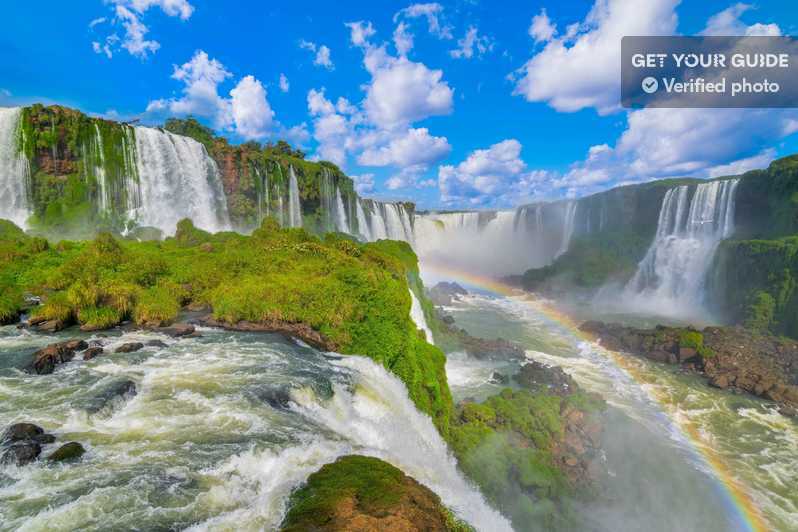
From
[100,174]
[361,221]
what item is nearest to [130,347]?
[100,174]

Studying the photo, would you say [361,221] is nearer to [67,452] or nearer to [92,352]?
[92,352]

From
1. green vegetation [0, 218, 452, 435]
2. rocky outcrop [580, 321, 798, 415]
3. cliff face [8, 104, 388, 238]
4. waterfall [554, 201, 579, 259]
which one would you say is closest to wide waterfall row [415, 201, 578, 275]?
waterfall [554, 201, 579, 259]

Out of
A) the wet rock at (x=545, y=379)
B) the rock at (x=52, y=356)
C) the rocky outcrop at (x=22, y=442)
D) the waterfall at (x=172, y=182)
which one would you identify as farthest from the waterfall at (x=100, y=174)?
the wet rock at (x=545, y=379)

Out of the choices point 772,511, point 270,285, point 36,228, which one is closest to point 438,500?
point 270,285

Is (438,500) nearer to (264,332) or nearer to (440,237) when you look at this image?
(264,332)

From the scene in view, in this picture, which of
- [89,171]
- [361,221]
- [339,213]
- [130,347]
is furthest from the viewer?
[361,221]

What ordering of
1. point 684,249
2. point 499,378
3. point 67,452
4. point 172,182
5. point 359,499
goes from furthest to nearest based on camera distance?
point 684,249, point 172,182, point 499,378, point 67,452, point 359,499
